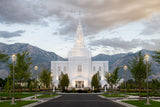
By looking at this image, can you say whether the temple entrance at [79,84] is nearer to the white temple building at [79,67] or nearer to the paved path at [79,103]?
the white temple building at [79,67]

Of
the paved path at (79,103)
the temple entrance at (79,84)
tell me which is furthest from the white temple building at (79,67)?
the paved path at (79,103)

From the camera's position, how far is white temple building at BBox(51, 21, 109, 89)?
100569mm

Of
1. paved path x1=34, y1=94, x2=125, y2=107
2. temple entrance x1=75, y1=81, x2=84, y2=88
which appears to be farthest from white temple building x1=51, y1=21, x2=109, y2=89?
paved path x1=34, y1=94, x2=125, y2=107

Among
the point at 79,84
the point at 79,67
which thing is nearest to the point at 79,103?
the point at 79,84

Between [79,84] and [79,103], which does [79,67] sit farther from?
[79,103]

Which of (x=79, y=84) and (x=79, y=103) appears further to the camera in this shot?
(x=79, y=84)

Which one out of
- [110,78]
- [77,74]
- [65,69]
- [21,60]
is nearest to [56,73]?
[65,69]

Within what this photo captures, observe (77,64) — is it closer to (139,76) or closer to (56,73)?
(56,73)

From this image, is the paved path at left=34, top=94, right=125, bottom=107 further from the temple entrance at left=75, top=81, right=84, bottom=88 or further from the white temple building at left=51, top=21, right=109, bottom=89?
the temple entrance at left=75, top=81, right=84, bottom=88

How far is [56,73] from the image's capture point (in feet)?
367

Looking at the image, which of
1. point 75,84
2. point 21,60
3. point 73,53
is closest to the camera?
point 21,60

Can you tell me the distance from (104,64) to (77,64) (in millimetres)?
13960

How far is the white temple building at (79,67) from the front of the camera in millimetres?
100569

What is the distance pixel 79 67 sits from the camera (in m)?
106
